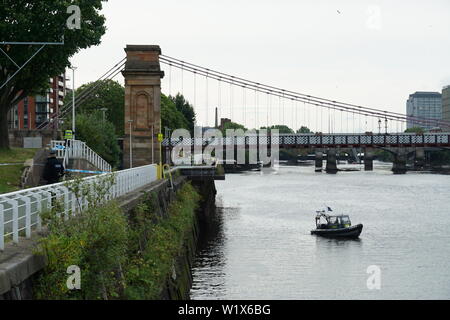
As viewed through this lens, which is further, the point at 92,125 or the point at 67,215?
the point at 92,125

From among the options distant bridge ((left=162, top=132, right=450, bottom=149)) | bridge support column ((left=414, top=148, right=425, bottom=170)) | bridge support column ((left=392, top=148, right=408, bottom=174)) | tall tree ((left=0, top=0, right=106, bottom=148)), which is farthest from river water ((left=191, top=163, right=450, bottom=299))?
bridge support column ((left=414, top=148, right=425, bottom=170))

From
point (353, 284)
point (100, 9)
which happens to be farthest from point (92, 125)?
point (353, 284)

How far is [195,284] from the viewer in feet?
99.9

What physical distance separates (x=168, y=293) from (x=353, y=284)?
12.5m

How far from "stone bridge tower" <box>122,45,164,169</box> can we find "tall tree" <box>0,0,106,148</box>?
1383 centimetres

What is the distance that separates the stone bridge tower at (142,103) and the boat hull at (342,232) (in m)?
16.4

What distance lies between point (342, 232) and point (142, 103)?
2153cm

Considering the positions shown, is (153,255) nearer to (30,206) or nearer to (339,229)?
(30,206)

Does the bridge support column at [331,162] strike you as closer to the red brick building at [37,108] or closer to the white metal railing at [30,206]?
the red brick building at [37,108]

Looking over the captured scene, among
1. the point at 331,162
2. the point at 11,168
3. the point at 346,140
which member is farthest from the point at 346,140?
the point at 11,168

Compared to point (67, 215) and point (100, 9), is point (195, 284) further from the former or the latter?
point (100, 9)

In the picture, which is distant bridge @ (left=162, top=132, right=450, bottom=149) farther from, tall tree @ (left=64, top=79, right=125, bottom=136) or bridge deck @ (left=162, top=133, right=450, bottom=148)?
tall tree @ (left=64, top=79, right=125, bottom=136)

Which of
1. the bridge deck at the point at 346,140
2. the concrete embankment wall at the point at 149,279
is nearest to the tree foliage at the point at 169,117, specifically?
the bridge deck at the point at 346,140
